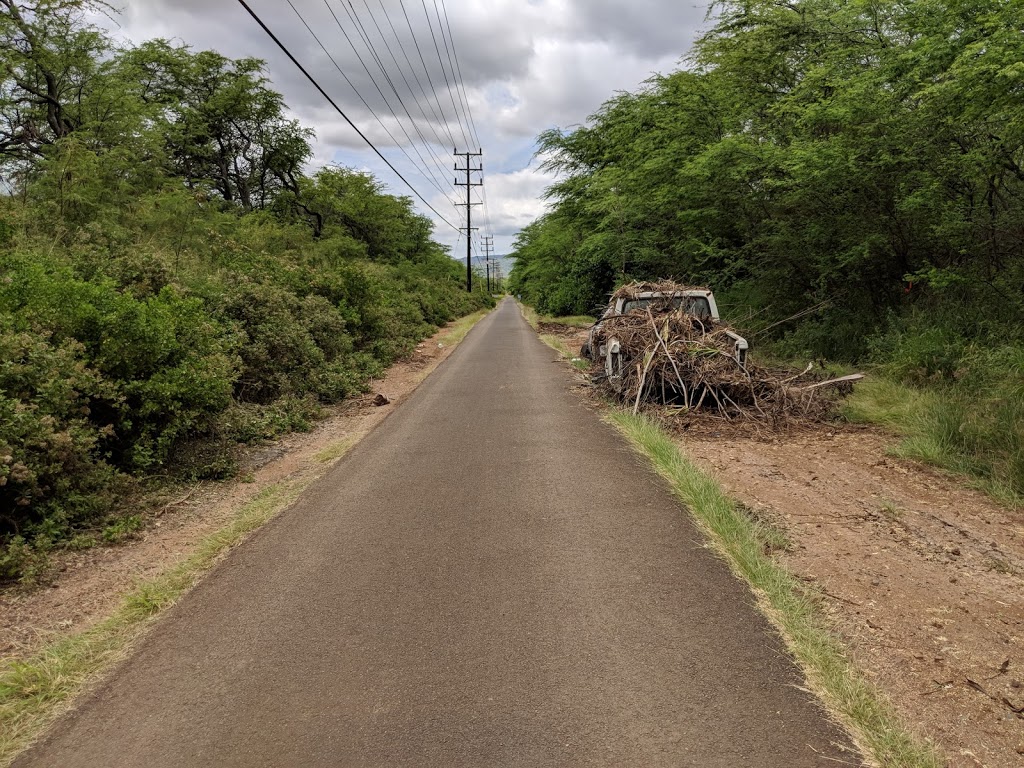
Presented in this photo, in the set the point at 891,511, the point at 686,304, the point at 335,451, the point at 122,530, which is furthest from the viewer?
the point at 686,304

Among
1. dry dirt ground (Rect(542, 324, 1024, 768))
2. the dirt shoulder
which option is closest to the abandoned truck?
dry dirt ground (Rect(542, 324, 1024, 768))

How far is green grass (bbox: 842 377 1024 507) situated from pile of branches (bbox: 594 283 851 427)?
2.47ft

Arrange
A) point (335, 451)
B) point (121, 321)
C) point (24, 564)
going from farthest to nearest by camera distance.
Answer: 1. point (335, 451)
2. point (121, 321)
3. point (24, 564)

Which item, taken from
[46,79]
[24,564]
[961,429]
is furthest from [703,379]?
[46,79]

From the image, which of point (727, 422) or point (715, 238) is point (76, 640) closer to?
point (727, 422)

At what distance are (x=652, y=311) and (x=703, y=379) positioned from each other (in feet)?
7.56

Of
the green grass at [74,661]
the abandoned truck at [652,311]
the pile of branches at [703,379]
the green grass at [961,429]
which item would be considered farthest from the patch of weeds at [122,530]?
the green grass at [961,429]

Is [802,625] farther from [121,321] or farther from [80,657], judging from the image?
[121,321]

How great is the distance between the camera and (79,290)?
5637mm

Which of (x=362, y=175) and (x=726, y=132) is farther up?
(x=362, y=175)

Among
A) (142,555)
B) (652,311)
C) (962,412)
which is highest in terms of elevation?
(652,311)

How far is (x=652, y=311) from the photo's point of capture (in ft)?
34.4

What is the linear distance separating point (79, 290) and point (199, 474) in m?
2.22

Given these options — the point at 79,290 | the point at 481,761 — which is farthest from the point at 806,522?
the point at 79,290
